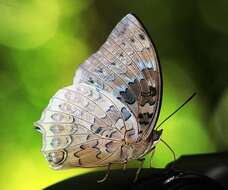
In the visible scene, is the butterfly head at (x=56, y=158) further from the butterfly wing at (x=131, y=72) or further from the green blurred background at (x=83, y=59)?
the green blurred background at (x=83, y=59)

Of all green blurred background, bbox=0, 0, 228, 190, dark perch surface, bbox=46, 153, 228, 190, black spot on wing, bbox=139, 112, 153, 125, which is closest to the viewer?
dark perch surface, bbox=46, 153, 228, 190

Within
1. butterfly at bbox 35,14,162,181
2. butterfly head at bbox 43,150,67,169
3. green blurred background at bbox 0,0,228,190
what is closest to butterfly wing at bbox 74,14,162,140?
butterfly at bbox 35,14,162,181

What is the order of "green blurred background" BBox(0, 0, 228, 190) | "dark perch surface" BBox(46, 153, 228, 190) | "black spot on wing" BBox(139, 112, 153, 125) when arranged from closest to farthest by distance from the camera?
"dark perch surface" BBox(46, 153, 228, 190)
"black spot on wing" BBox(139, 112, 153, 125)
"green blurred background" BBox(0, 0, 228, 190)

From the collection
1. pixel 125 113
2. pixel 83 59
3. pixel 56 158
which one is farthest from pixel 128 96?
pixel 83 59

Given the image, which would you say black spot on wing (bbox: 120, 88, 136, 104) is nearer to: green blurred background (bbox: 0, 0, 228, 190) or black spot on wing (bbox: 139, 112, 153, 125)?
black spot on wing (bbox: 139, 112, 153, 125)

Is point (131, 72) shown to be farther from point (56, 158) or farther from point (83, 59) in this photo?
point (83, 59)

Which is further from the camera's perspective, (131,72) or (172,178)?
(131,72)

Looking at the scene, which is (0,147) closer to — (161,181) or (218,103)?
(218,103)

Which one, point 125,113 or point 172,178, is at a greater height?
point 125,113
